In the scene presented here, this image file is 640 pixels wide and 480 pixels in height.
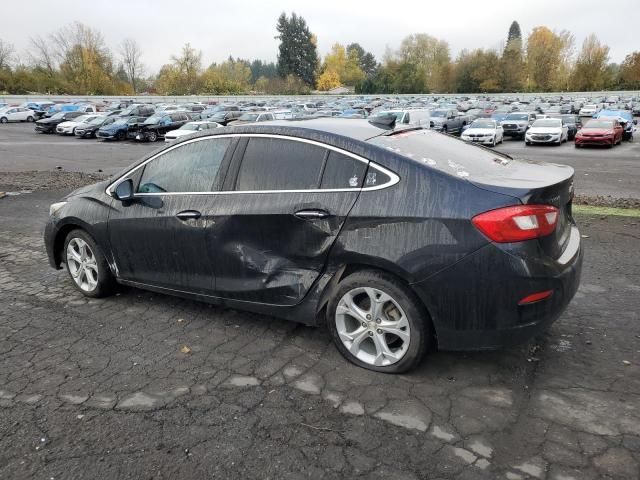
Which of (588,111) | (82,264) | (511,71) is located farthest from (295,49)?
(82,264)

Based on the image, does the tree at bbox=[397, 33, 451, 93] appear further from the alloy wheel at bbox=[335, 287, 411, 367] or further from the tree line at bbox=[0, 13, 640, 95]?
the alloy wheel at bbox=[335, 287, 411, 367]

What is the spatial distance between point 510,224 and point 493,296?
436mm

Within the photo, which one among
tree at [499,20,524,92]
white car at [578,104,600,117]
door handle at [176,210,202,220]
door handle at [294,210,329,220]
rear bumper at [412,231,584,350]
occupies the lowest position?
white car at [578,104,600,117]

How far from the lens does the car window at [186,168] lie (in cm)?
410

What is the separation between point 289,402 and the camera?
321cm

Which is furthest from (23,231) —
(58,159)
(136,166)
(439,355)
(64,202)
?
(58,159)

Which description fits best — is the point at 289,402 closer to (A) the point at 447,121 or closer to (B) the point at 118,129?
(B) the point at 118,129

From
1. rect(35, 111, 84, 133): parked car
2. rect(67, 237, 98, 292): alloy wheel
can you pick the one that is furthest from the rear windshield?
rect(35, 111, 84, 133): parked car

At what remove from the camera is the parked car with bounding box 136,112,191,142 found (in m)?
29.7

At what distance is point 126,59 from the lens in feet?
327

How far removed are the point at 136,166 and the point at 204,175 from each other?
869 millimetres

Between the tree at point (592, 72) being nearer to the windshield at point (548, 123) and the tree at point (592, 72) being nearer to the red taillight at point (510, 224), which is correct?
the windshield at point (548, 123)

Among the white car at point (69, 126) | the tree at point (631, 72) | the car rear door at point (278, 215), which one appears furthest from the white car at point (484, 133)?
the tree at point (631, 72)

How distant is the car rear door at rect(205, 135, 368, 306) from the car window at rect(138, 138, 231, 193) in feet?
0.67
